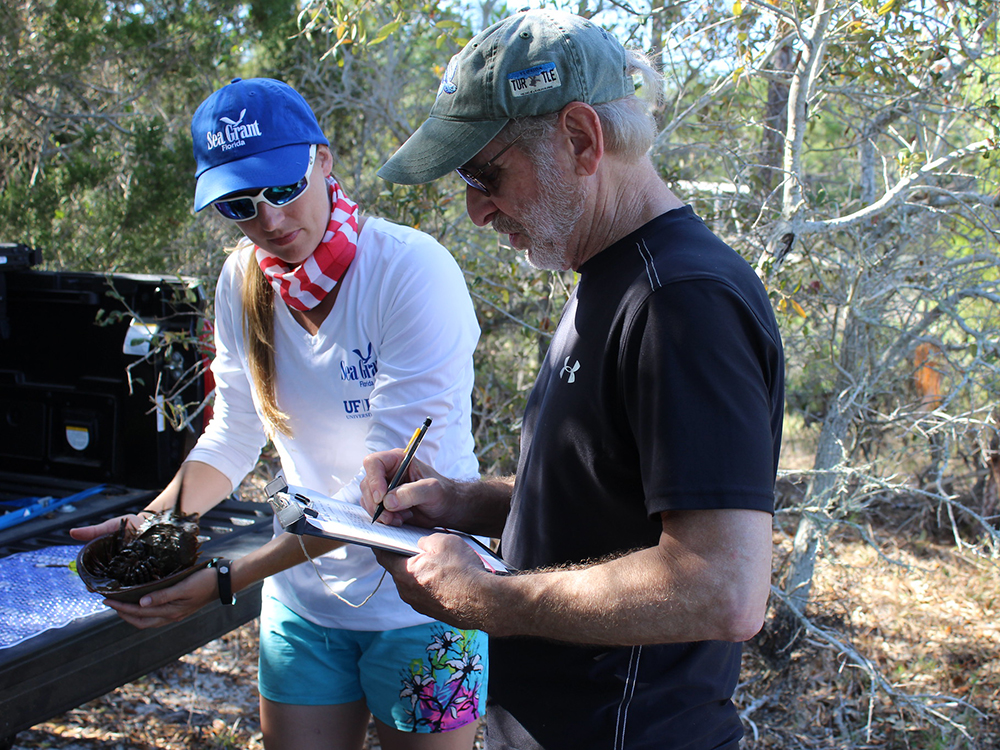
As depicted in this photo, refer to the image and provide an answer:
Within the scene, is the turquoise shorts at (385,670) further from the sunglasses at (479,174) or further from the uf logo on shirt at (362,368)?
the sunglasses at (479,174)

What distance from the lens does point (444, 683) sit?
85.4 inches

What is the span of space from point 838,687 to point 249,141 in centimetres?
385

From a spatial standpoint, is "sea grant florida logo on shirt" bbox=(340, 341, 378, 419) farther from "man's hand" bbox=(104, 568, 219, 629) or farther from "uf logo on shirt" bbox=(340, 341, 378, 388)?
"man's hand" bbox=(104, 568, 219, 629)

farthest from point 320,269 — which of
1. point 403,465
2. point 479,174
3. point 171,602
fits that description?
point 171,602

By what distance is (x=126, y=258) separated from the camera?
5.90 meters

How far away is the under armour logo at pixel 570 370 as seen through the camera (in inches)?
57.7

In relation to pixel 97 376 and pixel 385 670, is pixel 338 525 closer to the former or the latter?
pixel 385 670

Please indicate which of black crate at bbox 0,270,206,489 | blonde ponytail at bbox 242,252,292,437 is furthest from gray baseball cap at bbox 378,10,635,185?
black crate at bbox 0,270,206,489

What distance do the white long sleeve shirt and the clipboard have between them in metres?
0.32

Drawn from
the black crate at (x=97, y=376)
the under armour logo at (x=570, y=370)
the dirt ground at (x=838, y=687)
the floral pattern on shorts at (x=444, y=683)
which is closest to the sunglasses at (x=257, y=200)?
the under armour logo at (x=570, y=370)

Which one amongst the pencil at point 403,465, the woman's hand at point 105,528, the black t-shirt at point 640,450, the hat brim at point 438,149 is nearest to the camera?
the black t-shirt at point 640,450

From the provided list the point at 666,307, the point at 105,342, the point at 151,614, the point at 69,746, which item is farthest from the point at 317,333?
the point at 69,746

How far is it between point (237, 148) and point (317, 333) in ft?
1.75

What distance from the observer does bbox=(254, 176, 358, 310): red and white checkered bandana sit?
220 cm
